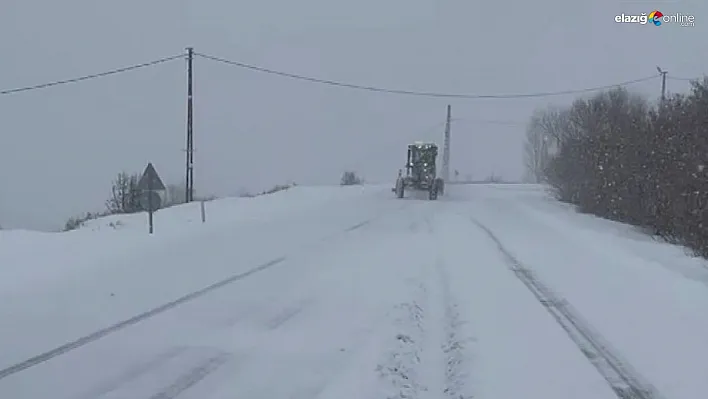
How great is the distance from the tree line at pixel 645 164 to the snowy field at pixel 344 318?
4.63 ft

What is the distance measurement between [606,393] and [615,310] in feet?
14.3

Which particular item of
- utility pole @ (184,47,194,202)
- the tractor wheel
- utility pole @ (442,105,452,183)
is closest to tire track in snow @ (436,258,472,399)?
utility pole @ (184,47,194,202)

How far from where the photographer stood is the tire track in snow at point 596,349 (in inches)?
298

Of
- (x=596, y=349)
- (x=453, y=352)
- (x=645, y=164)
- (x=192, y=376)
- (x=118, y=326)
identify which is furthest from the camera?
(x=645, y=164)

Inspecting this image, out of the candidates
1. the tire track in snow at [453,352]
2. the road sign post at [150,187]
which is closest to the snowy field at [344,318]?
the tire track in snow at [453,352]

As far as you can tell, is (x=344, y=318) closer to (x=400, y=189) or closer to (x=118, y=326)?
(x=118, y=326)

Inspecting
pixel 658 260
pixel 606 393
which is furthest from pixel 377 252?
pixel 606 393

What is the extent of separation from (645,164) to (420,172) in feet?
70.9

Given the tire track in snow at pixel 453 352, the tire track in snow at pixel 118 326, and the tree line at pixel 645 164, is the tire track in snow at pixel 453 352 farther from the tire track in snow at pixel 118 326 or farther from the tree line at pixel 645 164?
the tree line at pixel 645 164

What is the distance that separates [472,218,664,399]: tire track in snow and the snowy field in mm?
33

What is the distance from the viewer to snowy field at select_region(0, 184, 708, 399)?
7582 mm

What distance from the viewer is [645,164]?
26.4m

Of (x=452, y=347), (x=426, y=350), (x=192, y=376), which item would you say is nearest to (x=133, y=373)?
(x=192, y=376)

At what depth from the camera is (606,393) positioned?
7414 mm
